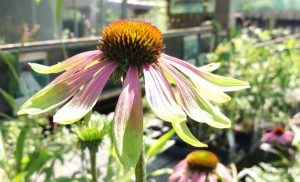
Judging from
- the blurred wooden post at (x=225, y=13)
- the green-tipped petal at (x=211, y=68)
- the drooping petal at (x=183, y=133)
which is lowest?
the drooping petal at (x=183, y=133)

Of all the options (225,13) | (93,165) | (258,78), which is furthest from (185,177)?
(225,13)

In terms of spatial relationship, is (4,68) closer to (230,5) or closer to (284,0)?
(230,5)

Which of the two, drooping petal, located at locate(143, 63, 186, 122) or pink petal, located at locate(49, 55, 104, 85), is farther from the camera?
pink petal, located at locate(49, 55, 104, 85)

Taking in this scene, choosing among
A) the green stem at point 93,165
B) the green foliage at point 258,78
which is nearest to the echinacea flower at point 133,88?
the green stem at point 93,165

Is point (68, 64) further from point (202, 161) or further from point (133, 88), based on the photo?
point (202, 161)

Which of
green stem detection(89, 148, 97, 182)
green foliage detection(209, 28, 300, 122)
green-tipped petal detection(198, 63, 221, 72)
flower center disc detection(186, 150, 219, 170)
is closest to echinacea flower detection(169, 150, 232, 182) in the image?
flower center disc detection(186, 150, 219, 170)

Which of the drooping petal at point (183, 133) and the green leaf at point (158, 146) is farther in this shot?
the green leaf at point (158, 146)

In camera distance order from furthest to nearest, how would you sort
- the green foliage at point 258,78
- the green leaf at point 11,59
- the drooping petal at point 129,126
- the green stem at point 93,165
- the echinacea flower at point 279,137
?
1. the green foliage at point 258,78
2. the echinacea flower at point 279,137
3. the green leaf at point 11,59
4. the green stem at point 93,165
5. the drooping petal at point 129,126

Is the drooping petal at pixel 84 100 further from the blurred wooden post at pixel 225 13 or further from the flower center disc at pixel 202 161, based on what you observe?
the blurred wooden post at pixel 225 13

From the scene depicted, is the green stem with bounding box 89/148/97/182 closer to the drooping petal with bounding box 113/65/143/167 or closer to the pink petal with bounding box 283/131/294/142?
the drooping petal with bounding box 113/65/143/167
